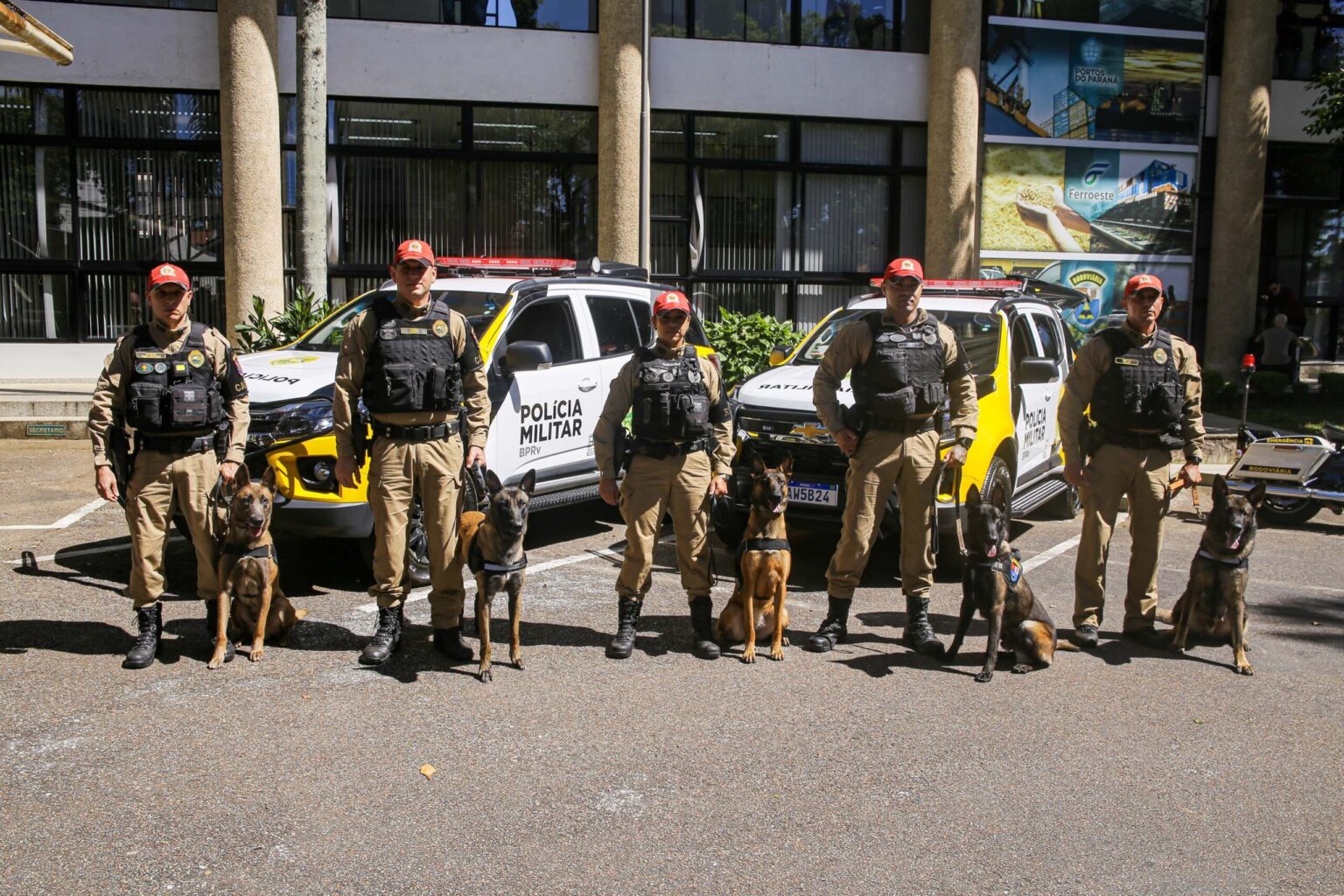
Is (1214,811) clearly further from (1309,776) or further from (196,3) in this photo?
(196,3)

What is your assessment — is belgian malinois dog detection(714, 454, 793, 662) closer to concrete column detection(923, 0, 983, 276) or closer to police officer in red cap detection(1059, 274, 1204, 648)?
police officer in red cap detection(1059, 274, 1204, 648)

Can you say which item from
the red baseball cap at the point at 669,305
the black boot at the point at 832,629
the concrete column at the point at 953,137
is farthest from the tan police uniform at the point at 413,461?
the concrete column at the point at 953,137

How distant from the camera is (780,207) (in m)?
17.5

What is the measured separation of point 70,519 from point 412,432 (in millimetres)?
4686

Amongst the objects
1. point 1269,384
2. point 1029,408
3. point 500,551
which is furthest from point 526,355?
point 1269,384

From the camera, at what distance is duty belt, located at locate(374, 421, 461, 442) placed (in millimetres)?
5793

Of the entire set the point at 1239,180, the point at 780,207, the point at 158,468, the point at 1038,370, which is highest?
the point at 1239,180

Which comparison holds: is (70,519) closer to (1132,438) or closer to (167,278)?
(167,278)

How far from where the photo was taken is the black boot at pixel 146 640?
568cm

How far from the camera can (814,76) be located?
56.3 feet

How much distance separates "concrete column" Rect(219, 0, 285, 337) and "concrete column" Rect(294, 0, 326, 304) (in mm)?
2807

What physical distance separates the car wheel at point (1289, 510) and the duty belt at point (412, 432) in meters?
7.45

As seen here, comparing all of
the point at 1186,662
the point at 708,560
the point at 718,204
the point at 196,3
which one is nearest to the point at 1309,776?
the point at 1186,662

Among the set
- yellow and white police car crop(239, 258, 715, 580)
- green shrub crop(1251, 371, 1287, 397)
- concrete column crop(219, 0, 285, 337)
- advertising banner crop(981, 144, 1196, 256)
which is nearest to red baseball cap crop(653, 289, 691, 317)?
yellow and white police car crop(239, 258, 715, 580)
